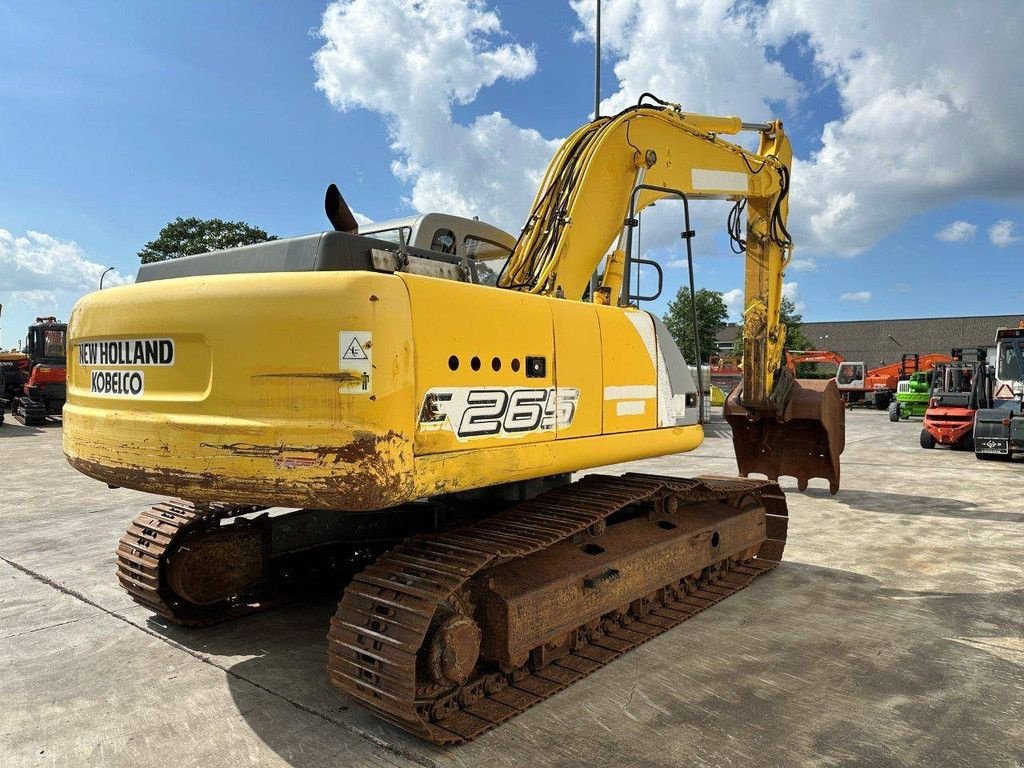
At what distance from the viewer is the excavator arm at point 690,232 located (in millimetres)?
4715

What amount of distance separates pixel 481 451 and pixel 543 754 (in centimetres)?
126

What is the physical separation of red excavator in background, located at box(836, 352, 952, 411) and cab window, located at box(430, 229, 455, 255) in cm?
2875

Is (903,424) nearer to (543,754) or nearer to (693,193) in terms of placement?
(693,193)

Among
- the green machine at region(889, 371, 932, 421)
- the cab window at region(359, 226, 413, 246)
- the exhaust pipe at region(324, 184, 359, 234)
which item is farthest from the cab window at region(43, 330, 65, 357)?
the green machine at region(889, 371, 932, 421)

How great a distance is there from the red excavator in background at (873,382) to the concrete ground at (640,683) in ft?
87.1

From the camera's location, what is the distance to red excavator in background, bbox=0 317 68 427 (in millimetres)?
19625

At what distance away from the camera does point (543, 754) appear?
3.08 metres

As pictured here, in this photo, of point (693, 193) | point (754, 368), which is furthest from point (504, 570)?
point (754, 368)

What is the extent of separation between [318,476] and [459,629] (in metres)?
0.95

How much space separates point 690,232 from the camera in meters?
4.80

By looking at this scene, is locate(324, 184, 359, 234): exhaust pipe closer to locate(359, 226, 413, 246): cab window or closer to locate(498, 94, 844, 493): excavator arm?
locate(359, 226, 413, 246): cab window

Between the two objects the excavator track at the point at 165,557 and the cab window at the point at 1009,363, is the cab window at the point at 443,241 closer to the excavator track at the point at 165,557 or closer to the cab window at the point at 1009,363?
the excavator track at the point at 165,557

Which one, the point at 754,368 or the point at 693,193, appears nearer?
the point at 693,193

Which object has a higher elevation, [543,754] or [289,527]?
[289,527]
